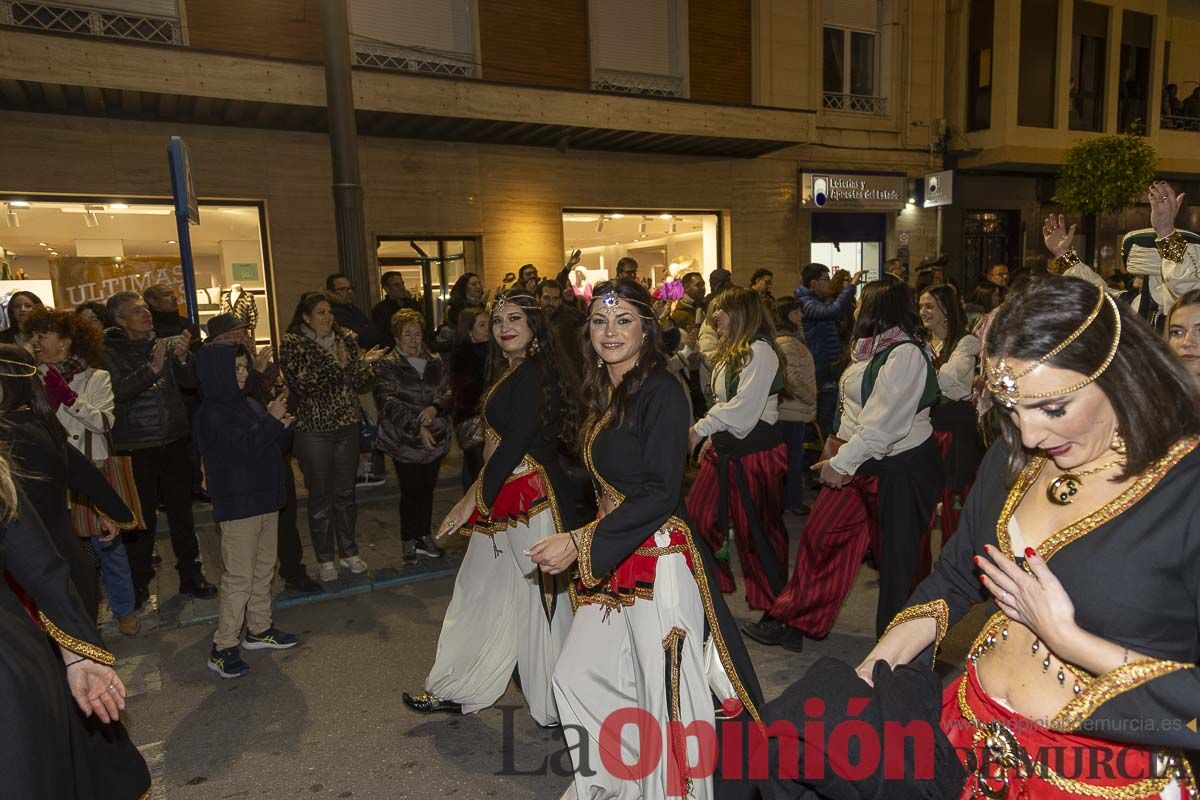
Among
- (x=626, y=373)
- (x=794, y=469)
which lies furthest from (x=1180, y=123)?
(x=626, y=373)

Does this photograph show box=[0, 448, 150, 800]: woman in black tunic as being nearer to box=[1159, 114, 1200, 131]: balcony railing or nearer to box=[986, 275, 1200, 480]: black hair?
box=[986, 275, 1200, 480]: black hair

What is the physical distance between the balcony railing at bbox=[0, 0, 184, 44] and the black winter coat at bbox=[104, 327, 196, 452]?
17.3 ft

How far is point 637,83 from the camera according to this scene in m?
13.4

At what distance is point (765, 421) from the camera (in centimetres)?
489

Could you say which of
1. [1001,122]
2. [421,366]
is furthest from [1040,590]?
[1001,122]

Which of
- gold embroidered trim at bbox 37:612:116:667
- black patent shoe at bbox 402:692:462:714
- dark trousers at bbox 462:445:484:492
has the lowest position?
black patent shoe at bbox 402:692:462:714

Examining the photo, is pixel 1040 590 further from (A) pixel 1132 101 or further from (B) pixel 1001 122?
(A) pixel 1132 101

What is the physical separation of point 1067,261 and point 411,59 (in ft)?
32.3

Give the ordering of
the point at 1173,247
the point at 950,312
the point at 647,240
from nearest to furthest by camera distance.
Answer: the point at 1173,247
the point at 950,312
the point at 647,240

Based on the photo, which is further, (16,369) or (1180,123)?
(1180,123)

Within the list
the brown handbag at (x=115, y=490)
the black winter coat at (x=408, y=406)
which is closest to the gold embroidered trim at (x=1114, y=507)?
the brown handbag at (x=115, y=490)

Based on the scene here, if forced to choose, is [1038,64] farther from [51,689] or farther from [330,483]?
[51,689]

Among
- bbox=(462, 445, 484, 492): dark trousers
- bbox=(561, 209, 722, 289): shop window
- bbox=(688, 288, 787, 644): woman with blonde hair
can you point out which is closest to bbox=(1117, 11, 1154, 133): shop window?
bbox=(561, 209, 722, 289): shop window

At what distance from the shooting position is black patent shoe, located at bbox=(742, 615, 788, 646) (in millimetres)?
4570
